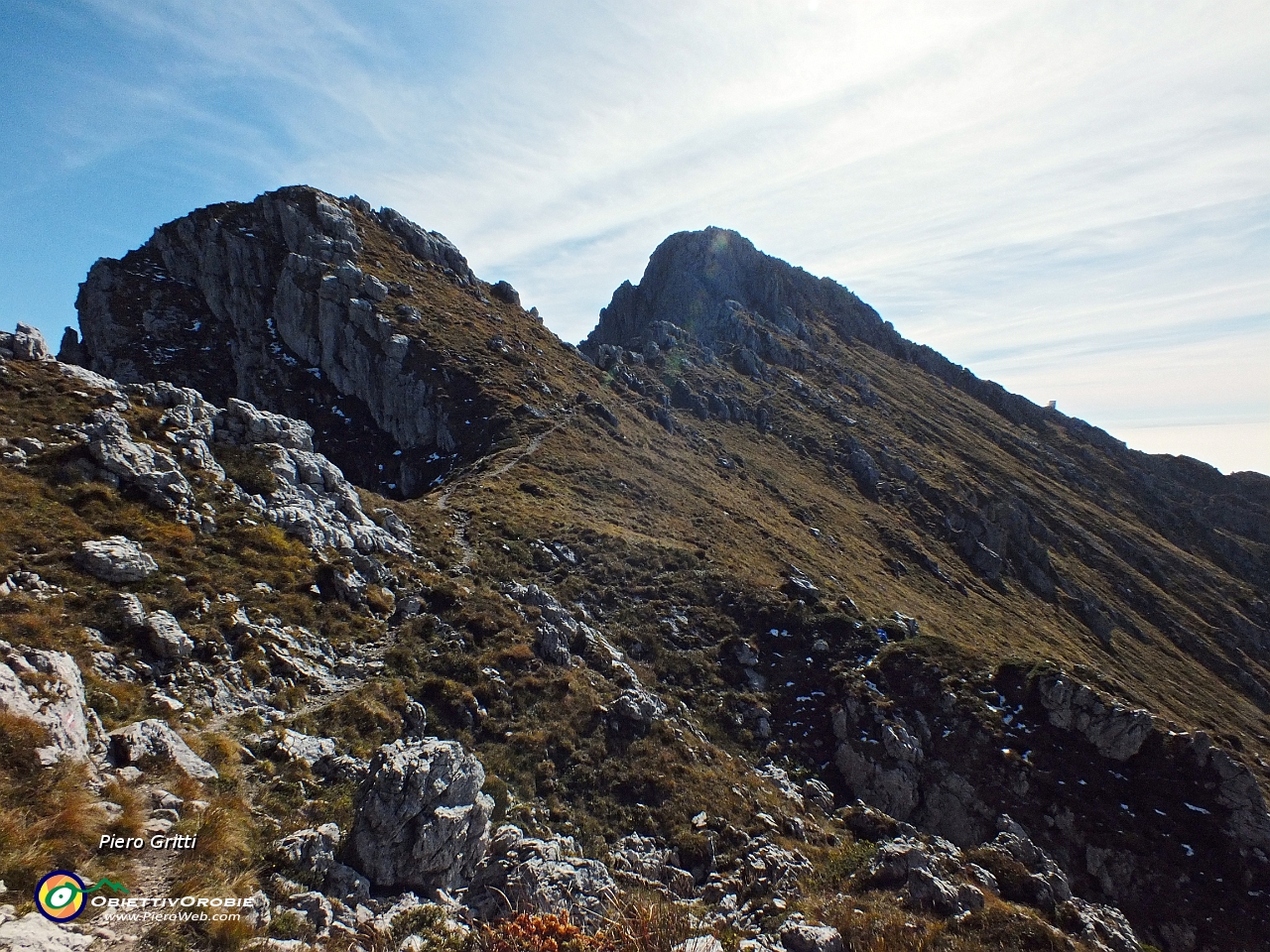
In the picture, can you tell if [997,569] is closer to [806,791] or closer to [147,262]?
[806,791]

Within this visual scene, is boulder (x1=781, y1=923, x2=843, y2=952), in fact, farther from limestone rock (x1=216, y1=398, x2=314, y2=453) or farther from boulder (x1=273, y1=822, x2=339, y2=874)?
limestone rock (x1=216, y1=398, x2=314, y2=453)

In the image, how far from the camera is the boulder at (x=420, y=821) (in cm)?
1060

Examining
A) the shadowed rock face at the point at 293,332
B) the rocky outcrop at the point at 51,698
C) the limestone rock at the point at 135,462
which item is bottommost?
the rocky outcrop at the point at 51,698

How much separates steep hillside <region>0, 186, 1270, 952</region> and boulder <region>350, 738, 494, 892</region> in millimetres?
67

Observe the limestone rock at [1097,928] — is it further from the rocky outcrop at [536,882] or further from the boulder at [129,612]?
the boulder at [129,612]

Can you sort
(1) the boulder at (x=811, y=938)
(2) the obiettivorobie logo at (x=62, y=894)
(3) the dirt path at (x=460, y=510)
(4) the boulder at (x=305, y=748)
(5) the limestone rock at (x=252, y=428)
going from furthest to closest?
(3) the dirt path at (x=460, y=510) < (5) the limestone rock at (x=252, y=428) < (4) the boulder at (x=305, y=748) < (1) the boulder at (x=811, y=938) < (2) the obiettivorobie logo at (x=62, y=894)

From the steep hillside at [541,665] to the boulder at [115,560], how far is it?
37cm

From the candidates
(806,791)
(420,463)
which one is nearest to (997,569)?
(806,791)

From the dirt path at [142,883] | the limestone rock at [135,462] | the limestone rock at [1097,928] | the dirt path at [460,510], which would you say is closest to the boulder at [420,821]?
the dirt path at [142,883]

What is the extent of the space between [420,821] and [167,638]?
8.21 m

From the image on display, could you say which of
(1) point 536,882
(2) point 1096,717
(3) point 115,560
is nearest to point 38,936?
(1) point 536,882

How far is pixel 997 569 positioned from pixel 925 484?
19.1 m

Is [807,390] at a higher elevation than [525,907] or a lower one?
higher

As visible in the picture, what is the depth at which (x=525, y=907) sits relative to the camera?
32.5ft
